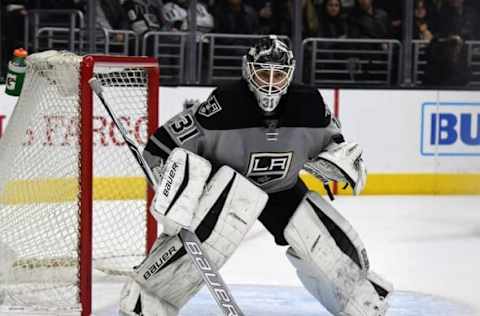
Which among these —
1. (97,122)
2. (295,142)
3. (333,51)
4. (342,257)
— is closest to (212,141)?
(295,142)

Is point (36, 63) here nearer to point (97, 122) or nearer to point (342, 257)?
point (342, 257)

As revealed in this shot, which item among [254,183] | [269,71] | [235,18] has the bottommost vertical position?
[254,183]

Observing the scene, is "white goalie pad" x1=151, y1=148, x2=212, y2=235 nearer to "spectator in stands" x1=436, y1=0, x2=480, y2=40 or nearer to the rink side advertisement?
the rink side advertisement

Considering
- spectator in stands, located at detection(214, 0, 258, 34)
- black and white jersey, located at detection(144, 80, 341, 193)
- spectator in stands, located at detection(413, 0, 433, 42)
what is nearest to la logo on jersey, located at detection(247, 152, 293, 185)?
black and white jersey, located at detection(144, 80, 341, 193)

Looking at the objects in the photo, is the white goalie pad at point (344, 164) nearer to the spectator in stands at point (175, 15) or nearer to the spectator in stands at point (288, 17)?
the spectator in stands at point (175, 15)

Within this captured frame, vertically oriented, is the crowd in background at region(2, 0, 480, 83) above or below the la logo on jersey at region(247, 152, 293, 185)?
above

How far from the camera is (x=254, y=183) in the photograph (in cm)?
409

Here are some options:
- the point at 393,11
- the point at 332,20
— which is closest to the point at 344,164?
the point at 332,20

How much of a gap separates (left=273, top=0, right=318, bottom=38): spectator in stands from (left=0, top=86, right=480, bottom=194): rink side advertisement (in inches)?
28.0

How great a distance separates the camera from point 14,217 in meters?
4.64

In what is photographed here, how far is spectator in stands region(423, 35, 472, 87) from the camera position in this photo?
872cm

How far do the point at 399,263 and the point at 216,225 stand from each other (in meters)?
2.02

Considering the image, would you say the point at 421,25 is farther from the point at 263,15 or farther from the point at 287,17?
the point at 263,15

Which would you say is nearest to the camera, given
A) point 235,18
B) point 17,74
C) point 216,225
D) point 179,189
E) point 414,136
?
point 179,189
